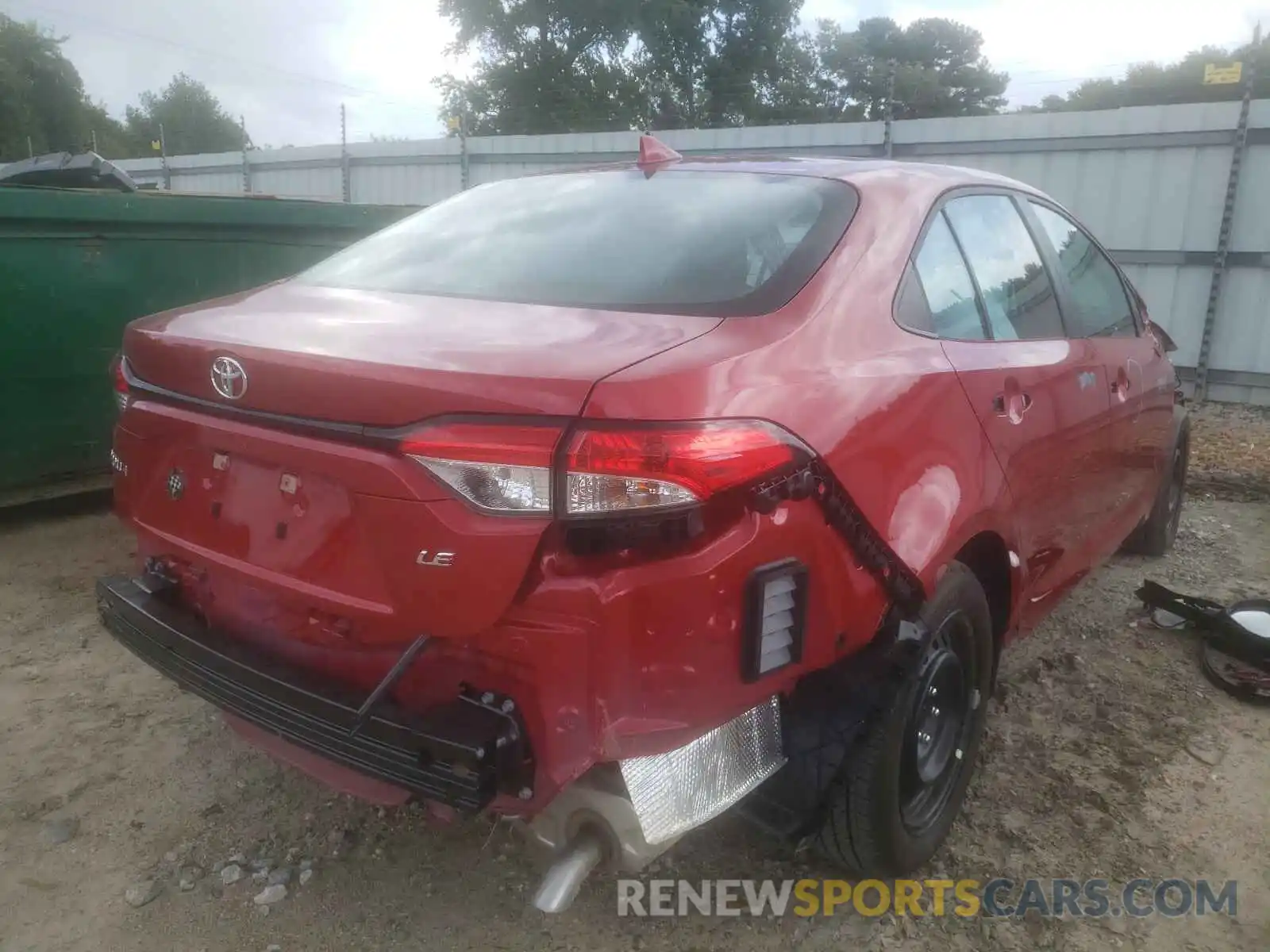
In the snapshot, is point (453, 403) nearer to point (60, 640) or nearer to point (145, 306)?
point (60, 640)

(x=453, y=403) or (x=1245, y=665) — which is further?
(x=1245, y=665)

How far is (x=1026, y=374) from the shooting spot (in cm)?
252

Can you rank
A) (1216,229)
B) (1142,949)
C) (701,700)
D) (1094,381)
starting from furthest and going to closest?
1. (1216,229)
2. (1094,381)
3. (1142,949)
4. (701,700)

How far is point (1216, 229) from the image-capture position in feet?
27.1

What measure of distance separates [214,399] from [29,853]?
132 cm

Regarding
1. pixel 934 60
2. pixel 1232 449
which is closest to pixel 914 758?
pixel 1232 449

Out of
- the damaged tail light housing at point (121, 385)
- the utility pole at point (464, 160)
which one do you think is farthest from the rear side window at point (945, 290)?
the utility pole at point (464, 160)

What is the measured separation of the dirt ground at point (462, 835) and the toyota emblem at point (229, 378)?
1.19m

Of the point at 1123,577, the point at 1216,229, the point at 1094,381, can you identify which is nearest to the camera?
the point at 1094,381

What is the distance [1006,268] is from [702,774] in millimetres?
1736

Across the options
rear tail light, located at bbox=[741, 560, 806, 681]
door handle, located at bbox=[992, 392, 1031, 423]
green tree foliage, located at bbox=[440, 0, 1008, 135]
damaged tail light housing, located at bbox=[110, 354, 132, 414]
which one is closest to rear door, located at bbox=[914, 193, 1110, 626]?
door handle, located at bbox=[992, 392, 1031, 423]

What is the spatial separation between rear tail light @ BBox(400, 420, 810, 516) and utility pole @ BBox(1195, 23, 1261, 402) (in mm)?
8055

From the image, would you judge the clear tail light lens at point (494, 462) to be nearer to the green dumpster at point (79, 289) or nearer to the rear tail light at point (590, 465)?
the rear tail light at point (590, 465)

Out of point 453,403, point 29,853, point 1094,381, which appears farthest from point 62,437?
point 1094,381
